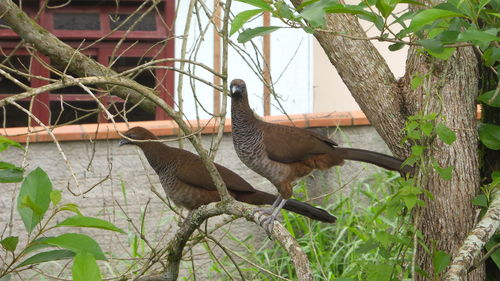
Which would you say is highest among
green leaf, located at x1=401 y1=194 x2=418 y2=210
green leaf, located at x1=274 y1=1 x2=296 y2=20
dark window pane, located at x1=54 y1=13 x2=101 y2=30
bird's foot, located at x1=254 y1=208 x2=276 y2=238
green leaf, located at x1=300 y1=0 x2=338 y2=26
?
dark window pane, located at x1=54 y1=13 x2=101 y2=30

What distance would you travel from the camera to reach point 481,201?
8.17ft

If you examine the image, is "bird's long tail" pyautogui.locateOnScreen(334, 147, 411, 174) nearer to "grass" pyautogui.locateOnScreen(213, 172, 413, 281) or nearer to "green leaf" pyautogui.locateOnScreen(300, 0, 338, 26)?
"green leaf" pyautogui.locateOnScreen(300, 0, 338, 26)

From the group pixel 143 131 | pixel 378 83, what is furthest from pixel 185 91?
pixel 378 83

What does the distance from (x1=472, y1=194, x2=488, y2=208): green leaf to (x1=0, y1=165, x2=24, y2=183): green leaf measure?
125 cm

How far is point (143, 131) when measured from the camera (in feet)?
12.5

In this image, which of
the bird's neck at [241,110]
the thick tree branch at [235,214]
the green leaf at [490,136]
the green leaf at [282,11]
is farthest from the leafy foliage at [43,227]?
the bird's neck at [241,110]

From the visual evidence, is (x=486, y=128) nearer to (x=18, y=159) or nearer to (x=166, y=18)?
(x=18, y=159)

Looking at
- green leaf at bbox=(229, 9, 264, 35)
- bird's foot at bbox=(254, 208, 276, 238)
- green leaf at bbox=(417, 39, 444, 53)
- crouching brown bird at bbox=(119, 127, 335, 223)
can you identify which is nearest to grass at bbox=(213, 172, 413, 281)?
crouching brown bird at bbox=(119, 127, 335, 223)

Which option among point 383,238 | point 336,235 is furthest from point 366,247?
point 336,235

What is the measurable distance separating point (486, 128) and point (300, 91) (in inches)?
219

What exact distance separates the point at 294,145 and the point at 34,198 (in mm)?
1831

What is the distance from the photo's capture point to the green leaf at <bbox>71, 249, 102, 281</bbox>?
1702mm

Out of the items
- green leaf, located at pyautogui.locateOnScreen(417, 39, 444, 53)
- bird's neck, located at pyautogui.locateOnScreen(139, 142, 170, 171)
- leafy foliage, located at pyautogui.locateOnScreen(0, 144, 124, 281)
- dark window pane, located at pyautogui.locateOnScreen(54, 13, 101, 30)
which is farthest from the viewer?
dark window pane, located at pyautogui.locateOnScreen(54, 13, 101, 30)

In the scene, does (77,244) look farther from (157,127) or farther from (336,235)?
(157,127)
